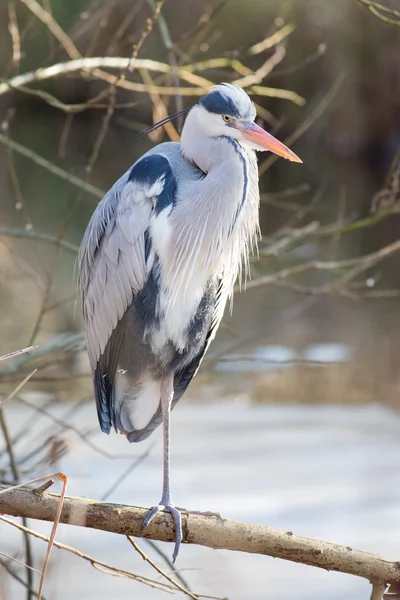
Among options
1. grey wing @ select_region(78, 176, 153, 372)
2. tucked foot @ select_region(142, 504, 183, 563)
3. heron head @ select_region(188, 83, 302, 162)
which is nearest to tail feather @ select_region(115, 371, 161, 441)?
grey wing @ select_region(78, 176, 153, 372)

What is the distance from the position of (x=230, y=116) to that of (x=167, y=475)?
3.28ft

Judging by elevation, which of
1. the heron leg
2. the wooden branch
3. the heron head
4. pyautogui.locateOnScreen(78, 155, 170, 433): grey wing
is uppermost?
the heron head

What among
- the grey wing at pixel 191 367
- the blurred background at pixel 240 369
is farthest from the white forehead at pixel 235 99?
the grey wing at pixel 191 367

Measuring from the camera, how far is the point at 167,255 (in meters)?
2.86

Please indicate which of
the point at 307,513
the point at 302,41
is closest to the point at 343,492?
the point at 307,513

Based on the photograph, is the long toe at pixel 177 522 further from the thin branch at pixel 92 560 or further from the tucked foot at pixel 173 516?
the thin branch at pixel 92 560

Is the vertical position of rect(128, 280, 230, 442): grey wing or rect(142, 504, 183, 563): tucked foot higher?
rect(128, 280, 230, 442): grey wing

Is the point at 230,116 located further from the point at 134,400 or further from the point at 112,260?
the point at 134,400

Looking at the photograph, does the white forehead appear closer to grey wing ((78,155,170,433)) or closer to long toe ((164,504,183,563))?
grey wing ((78,155,170,433))

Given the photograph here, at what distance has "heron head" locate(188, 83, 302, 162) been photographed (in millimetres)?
2697

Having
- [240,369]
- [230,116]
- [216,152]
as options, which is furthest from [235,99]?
[240,369]

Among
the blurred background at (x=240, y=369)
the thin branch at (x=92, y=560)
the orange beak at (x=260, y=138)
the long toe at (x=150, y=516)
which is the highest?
the blurred background at (x=240, y=369)

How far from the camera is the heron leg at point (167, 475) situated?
2.48 m

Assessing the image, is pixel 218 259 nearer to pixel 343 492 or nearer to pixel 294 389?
pixel 343 492
